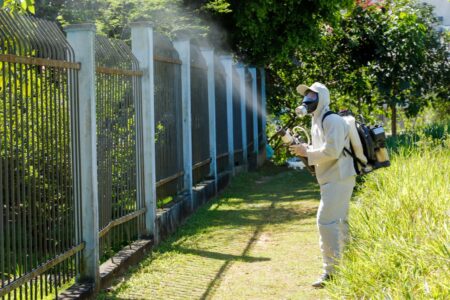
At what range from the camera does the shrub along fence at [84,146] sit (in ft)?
17.8

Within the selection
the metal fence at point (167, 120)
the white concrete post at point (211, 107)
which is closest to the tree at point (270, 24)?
the white concrete post at point (211, 107)

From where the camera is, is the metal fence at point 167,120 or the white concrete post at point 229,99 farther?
the white concrete post at point 229,99

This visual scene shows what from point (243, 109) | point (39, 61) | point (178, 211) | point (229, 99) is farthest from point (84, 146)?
point (243, 109)

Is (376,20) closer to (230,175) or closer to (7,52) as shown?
(230,175)

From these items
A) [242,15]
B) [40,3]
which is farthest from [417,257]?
[40,3]

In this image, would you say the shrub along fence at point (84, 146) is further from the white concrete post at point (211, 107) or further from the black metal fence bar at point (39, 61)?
the white concrete post at point (211, 107)

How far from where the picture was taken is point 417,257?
205 inches

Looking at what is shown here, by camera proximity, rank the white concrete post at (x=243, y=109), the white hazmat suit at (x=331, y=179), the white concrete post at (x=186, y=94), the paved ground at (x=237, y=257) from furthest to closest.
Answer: the white concrete post at (x=243, y=109), the white concrete post at (x=186, y=94), the white hazmat suit at (x=331, y=179), the paved ground at (x=237, y=257)

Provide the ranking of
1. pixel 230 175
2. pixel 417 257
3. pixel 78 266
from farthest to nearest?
pixel 230 175 < pixel 78 266 < pixel 417 257

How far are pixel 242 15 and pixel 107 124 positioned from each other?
9212 mm

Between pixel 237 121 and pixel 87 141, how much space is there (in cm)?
1000

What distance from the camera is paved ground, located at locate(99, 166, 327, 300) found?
23.1 ft

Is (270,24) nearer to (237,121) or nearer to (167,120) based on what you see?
(237,121)

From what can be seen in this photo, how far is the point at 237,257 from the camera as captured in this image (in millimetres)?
8523
